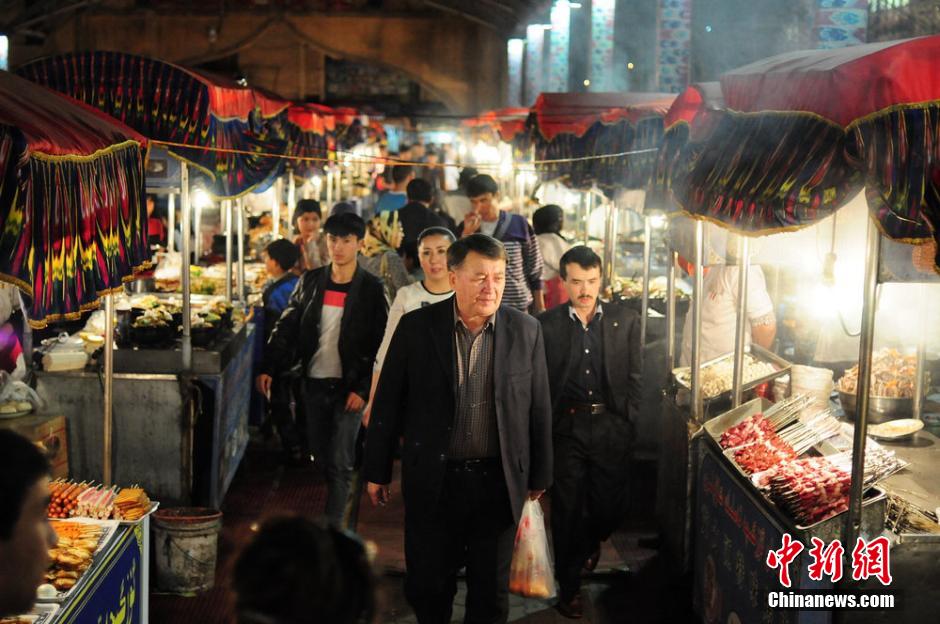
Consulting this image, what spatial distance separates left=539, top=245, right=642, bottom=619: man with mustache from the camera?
18.9 feet

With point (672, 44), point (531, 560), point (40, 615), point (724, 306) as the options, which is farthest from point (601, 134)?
point (40, 615)

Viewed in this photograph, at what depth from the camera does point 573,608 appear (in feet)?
19.2

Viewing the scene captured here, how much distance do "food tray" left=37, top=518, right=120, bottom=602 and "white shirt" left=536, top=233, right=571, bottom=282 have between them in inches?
230

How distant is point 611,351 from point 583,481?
2.56 feet

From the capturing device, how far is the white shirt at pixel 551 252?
9856 mm

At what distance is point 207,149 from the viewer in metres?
6.65

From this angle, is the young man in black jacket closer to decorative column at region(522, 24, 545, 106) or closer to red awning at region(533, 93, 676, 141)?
red awning at region(533, 93, 676, 141)

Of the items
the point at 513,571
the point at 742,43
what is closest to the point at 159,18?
the point at 742,43

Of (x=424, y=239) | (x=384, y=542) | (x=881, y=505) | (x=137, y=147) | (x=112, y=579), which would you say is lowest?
(x=384, y=542)

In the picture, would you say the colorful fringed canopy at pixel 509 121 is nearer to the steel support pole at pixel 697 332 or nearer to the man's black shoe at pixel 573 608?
the steel support pole at pixel 697 332

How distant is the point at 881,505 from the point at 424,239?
113 inches

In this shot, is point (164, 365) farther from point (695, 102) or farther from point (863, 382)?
point (863, 382)

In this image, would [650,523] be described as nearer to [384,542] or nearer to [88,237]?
[384,542]

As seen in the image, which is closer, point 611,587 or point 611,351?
point 611,351
